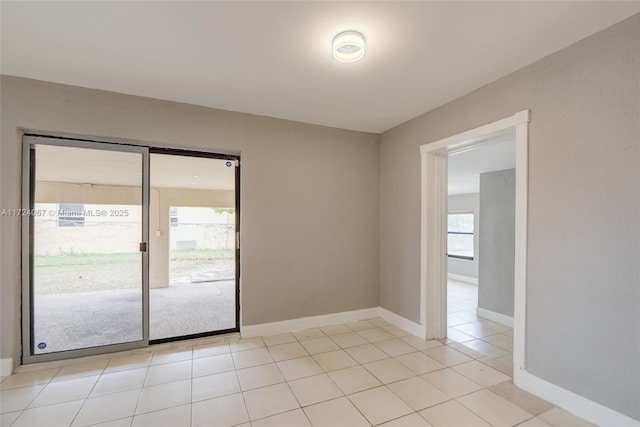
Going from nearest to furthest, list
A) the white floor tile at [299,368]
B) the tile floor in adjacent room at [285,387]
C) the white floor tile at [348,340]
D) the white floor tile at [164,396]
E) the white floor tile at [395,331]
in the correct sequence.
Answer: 1. the tile floor in adjacent room at [285,387]
2. the white floor tile at [164,396]
3. the white floor tile at [299,368]
4. the white floor tile at [348,340]
5. the white floor tile at [395,331]

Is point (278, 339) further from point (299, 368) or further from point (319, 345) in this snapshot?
point (299, 368)

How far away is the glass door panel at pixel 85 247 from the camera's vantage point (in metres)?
2.63

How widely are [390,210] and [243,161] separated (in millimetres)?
1967

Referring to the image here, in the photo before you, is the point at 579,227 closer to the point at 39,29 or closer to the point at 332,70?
the point at 332,70

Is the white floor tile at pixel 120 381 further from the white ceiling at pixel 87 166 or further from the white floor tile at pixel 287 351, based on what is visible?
the white ceiling at pixel 87 166

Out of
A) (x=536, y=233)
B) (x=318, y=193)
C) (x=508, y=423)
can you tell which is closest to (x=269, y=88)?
(x=318, y=193)

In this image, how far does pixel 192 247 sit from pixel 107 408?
360 cm

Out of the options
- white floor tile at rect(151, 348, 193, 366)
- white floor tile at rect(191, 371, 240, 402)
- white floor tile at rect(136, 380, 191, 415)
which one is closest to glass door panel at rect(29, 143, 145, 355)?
white floor tile at rect(151, 348, 193, 366)

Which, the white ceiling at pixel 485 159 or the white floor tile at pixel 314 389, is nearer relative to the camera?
the white floor tile at pixel 314 389

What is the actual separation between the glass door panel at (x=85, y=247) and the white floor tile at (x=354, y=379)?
206 centimetres

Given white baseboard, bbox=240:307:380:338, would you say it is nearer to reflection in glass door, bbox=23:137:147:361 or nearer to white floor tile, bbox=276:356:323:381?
white floor tile, bbox=276:356:323:381

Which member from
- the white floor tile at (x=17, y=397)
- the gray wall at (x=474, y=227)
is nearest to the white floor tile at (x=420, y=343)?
the white floor tile at (x=17, y=397)

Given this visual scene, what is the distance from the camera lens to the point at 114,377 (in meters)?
2.38

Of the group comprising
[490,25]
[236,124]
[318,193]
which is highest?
[490,25]
